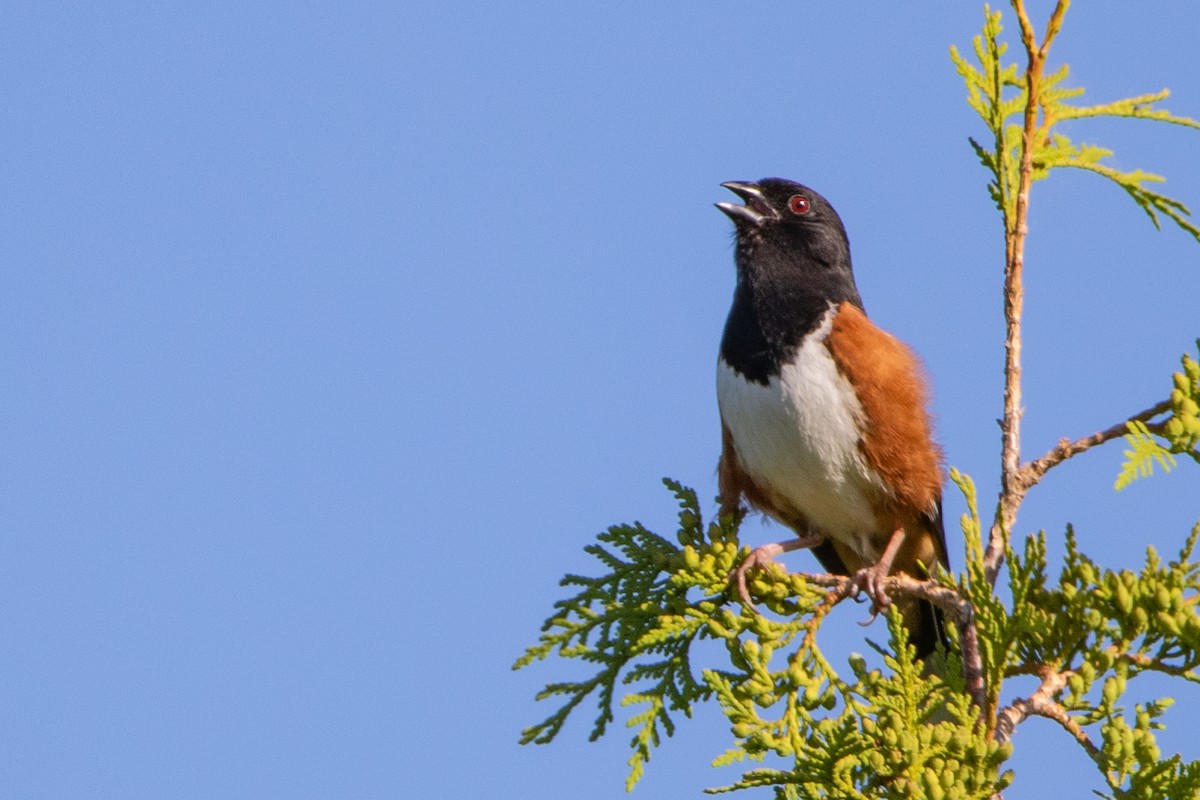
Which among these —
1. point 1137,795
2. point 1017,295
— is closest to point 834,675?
point 1137,795

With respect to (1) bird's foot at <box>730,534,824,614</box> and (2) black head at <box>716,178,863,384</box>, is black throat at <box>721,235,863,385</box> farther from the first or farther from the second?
(1) bird's foot at <box>730,534,824,614</box>

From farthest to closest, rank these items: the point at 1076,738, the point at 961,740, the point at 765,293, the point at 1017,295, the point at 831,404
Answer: the point at 765,293, the point at 831,404, the point at 1017,295, the point at 1076,738, the point at 961,740

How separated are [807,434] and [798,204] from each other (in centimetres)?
96

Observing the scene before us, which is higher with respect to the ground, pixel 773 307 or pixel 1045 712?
pixel 773 307

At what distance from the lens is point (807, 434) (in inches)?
148

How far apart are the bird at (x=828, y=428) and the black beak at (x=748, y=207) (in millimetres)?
156

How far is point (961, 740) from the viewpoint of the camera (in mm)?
2479

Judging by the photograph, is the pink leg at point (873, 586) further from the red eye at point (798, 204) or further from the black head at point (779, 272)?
the red eye at point (798, 204)

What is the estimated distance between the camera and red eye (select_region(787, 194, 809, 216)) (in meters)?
4.38

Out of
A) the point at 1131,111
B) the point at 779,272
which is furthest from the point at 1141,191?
the point at 779,272

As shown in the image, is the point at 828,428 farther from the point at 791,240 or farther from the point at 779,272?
the point at 791,240

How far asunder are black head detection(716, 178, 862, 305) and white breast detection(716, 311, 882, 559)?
0.24 metres

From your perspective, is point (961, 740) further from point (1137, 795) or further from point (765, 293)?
point (765, 293)

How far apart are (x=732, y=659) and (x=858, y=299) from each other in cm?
165
